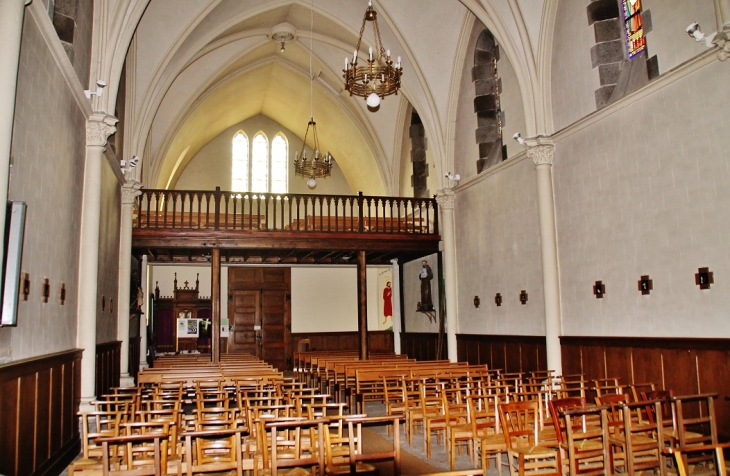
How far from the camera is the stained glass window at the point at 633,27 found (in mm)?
10453

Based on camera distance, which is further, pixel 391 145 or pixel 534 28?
pixel 391 145

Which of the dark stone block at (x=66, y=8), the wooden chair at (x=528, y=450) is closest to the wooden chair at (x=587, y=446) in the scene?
the wooden chair at (x=528, y=450)

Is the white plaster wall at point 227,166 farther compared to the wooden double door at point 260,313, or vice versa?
the white plaster wall at point 227,166

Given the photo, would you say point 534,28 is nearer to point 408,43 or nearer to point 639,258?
point 408,43

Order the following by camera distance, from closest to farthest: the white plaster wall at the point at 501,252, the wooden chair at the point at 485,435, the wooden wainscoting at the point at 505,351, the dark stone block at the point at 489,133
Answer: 1. the wooden chair at the point at 485,435
2. the wooden wainscoting at the point at 505,351
3. the white plaster wall at the point at 501,252
4. the dark stone block at the point at 489,133

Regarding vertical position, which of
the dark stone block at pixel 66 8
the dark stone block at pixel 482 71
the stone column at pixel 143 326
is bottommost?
the stone column at pixel 143 326

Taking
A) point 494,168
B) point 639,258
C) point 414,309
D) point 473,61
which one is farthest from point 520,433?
point 414,309

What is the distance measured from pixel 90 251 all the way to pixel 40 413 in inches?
123

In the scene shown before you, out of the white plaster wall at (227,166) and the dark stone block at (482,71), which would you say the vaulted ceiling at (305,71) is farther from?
the dark stone block at (482,71)

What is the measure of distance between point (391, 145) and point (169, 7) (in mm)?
8572

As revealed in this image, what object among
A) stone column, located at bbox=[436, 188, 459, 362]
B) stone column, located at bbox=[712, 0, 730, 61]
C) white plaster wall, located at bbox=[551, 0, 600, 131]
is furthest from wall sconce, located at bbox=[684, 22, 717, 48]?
stone column, located at bbox=[436, 188, 459, 362]

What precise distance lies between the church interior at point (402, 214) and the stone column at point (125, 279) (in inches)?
1.7

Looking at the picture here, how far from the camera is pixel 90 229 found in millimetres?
Answer: 9539

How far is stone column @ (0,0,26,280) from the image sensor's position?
17.6 ft
